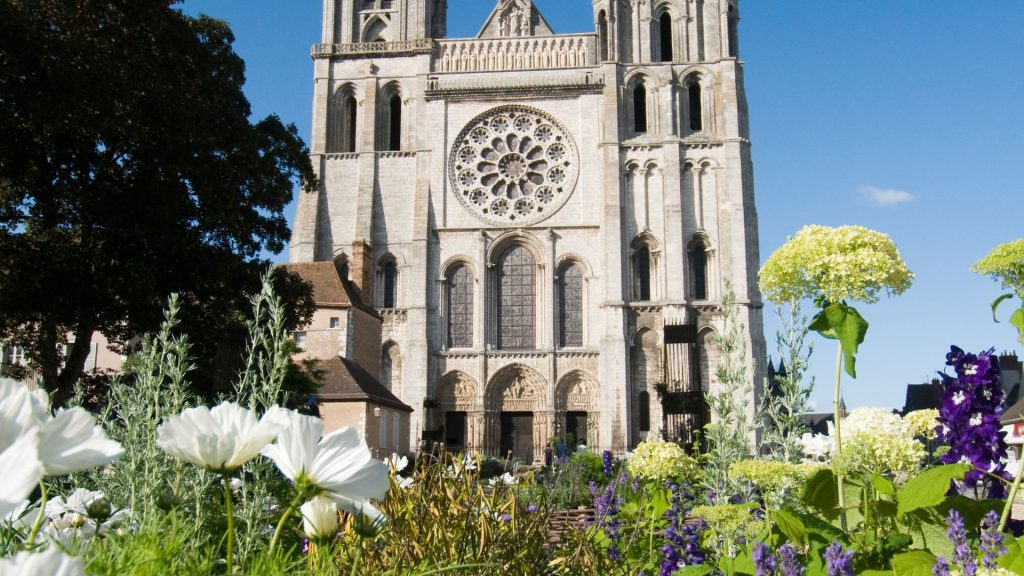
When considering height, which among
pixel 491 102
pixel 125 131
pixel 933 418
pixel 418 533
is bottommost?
pixel 418 533

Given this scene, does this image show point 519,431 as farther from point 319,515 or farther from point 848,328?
point 319,515

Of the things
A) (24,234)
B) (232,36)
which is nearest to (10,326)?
(24,234)

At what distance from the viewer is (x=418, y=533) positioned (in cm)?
355

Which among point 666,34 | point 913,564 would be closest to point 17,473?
point 913,564

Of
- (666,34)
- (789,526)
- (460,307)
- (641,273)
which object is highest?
(666,34)

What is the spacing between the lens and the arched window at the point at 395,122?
122 feet

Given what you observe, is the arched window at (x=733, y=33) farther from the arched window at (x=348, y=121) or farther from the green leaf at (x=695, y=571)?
the green leaf at (x=695, y=571)

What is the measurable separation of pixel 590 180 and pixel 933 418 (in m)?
31.6

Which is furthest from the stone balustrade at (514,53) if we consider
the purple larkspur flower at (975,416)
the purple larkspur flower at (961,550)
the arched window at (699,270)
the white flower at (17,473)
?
the white flower at (17,473)

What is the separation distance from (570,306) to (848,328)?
31.1m

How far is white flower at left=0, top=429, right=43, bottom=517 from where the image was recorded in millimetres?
1029

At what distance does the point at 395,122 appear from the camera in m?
37.7

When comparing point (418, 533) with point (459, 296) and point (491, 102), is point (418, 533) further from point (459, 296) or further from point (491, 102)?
point (491, 102)

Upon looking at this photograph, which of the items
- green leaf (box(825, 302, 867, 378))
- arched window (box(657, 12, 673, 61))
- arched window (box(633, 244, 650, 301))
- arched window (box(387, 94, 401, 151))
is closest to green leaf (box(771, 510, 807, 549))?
green leaf (box(825, 302, 867, 378))
